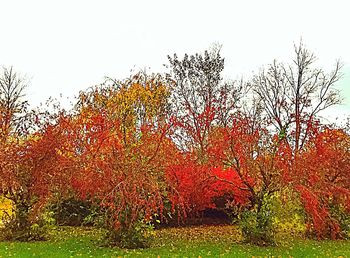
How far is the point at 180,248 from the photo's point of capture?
13797mm

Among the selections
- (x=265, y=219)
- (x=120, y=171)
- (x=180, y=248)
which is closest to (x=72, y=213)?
(x=120, y=171)

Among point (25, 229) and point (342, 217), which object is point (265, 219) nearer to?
point (342, 217)

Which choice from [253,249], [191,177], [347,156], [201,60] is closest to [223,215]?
[191,177]

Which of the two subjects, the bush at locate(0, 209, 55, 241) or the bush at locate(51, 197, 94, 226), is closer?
the bush at locate(0, 209, 55, 241)

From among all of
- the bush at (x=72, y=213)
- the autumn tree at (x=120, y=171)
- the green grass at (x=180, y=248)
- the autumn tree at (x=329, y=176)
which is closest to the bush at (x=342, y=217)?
the autumn tree at (x=329, y=176)

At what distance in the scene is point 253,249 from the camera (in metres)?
13.9

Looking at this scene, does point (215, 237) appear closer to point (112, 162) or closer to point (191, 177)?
point (191, 177)

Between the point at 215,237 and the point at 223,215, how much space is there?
6.71m

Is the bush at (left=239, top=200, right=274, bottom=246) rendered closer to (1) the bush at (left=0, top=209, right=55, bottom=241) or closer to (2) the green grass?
(2) the green grass

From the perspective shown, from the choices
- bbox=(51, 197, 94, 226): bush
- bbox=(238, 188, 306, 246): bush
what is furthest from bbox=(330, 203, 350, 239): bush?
bbox=(51, 197, 94, 226): bush

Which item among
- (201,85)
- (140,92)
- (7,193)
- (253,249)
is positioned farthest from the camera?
(201,85)

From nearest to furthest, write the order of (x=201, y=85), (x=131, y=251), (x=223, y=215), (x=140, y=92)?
(x=131, y=251) < (x=223, y=215) < (x=140, y=92) < (x=201, y=85)

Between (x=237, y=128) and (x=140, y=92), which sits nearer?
(x=237, y=128)

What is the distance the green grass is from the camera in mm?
12259
